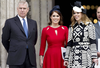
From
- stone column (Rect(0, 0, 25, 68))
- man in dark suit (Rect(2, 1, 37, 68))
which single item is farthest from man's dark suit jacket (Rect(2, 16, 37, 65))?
stone column (Rect(0, 0, 25, 68))

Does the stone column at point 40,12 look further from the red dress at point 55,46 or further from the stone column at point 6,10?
the red dress at point 55,46

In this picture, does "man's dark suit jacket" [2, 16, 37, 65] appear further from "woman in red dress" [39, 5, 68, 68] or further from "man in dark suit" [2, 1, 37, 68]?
"woman in red dress" [39, 5, 68, 68]

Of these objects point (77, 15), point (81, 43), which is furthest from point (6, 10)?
point (81, 43)

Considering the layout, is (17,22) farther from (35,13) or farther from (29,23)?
(35,13)

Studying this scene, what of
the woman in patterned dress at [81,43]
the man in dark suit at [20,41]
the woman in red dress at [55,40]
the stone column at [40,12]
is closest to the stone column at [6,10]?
the stone column at [40,12]

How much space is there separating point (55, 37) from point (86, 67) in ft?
3.96

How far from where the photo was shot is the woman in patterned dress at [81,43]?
4445 millimetres

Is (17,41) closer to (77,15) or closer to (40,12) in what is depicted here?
(77,15)

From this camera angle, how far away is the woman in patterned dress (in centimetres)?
445

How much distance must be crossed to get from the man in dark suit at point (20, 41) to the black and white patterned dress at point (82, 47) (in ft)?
2.43

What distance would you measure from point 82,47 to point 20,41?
1.17 metres

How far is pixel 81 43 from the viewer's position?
4.54m

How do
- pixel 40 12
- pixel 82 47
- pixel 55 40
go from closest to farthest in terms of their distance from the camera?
1. pixel 82 47
2. pixel 55 40
3. pixel 40 12

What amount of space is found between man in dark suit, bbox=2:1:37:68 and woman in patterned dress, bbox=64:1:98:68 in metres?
0.73
